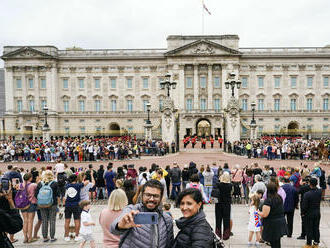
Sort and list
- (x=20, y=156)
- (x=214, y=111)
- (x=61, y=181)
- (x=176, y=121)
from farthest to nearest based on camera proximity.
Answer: (x=214, y=111) → (x=176, y=121) → (x=20, y=156) → (x=61, y=181)

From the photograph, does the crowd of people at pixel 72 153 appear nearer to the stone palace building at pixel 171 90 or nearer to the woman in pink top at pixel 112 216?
the woman in pink top at pixel 112 216

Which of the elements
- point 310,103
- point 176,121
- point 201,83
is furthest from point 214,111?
point 176,121

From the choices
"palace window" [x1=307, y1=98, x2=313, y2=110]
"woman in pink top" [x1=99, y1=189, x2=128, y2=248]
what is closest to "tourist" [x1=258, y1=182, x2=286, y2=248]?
A: "woman in pink top" [x1=99, y1=189, x2=128, y2=248]

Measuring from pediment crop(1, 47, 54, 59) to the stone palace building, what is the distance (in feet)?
0.59

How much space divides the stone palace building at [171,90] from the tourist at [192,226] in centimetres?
5053

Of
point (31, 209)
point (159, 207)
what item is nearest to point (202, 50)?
point (31, 209)

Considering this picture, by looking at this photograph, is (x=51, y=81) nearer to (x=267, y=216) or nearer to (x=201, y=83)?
(x=201, y=83)

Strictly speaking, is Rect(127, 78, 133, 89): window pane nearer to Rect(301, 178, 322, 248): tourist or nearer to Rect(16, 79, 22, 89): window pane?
Rect(16, 79, 22, 89): window pane

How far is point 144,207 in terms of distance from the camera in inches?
134

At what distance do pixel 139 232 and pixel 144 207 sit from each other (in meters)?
0.30

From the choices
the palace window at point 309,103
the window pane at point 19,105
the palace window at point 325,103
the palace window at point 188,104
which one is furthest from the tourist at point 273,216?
the window pane at point 19,105

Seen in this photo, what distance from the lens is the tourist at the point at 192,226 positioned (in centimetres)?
330

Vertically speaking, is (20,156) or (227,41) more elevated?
(227,41)

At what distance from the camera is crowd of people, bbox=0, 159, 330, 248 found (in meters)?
3.33
